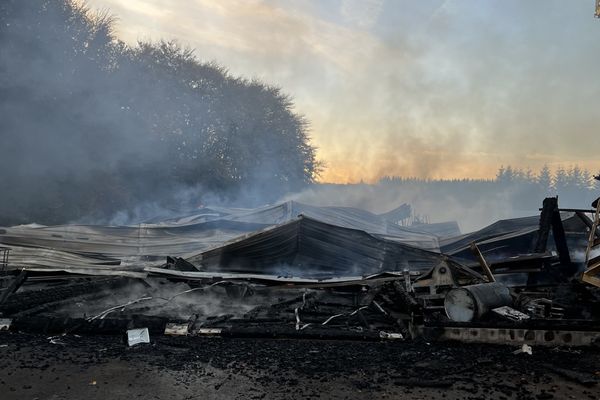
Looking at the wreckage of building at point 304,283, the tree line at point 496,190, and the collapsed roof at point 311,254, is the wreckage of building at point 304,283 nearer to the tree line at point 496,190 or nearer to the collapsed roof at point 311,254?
the collapsed roof at point 311,254

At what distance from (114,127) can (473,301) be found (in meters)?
19.3

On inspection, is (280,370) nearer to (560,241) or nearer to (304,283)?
(304,283)

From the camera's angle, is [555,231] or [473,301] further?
[555,231]

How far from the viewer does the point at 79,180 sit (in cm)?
1947

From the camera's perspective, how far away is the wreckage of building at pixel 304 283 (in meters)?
5.47

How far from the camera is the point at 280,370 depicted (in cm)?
446

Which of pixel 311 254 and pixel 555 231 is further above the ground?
pixel 555 231

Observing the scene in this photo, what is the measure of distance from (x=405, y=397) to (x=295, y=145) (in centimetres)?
2750

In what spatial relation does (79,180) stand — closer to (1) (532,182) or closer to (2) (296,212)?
(2) (296,212)

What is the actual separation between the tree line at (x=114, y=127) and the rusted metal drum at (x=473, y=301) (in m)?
16.7

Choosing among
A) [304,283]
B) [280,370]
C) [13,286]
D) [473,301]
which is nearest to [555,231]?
[473,301]

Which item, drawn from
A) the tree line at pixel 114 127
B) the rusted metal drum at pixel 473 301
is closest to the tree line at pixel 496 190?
the tree line at pixel 114 127

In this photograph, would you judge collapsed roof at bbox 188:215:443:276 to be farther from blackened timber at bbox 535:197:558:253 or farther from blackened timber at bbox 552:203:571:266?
blackened timber at bbox 552:203:571:266

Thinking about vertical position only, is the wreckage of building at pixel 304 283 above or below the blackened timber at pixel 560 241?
below
